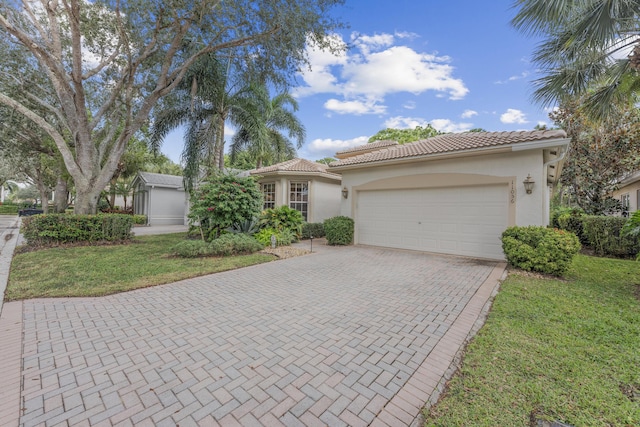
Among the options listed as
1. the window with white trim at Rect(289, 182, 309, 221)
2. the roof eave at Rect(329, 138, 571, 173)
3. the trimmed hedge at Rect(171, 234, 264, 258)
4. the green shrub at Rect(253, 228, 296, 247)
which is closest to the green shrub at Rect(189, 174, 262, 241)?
the green shrub at Rect(253, 228, 296, 247)

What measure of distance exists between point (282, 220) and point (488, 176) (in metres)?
7.65

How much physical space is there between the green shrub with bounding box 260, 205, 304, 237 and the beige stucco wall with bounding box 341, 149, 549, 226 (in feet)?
11.0

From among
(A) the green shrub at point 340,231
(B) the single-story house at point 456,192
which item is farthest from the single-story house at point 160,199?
(B) the single-story house at point 456,192

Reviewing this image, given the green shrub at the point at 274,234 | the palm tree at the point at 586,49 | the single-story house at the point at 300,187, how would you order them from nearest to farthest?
the palm tree at the point at 586,49 → the green shrub at the point at 274,234 → the single-story house at the point at 300,187

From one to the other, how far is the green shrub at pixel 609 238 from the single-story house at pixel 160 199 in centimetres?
2192

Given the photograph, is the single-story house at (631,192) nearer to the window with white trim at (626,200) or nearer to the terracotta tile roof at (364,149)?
the window with white trim at (626,200)

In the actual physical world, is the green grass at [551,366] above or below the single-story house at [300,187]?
below

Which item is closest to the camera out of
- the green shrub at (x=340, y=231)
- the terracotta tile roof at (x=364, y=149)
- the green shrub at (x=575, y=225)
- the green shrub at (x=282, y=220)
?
the green shrub at (x=575, y=225)

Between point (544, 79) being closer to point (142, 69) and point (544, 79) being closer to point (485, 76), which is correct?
point (485, 76)

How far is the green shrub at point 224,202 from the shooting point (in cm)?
941

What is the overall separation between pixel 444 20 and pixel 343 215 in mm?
8207

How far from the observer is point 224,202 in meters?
9.31

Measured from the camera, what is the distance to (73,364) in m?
2.76

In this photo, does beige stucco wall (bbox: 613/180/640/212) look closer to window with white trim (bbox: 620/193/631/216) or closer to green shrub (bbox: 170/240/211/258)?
window with white trim (bbox: 620/193/631/216)
